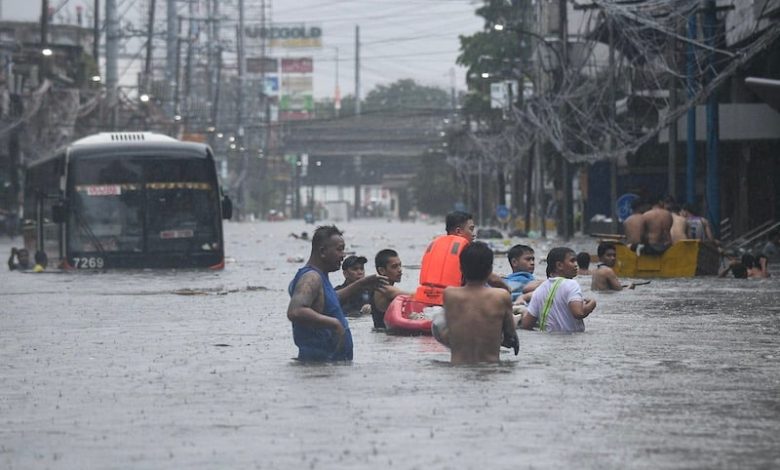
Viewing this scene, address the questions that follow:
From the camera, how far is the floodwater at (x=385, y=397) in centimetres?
952

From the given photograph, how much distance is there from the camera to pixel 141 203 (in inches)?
1516

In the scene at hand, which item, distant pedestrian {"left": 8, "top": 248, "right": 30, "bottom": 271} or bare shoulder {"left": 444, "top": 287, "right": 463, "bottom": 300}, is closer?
bare shoulder {"left": 444, "top": 287, "right": 463, "bottom": 300}

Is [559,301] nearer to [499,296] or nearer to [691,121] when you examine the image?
[499,296]

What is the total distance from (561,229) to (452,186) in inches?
4475

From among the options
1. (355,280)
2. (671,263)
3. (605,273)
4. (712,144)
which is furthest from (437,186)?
(355,280)

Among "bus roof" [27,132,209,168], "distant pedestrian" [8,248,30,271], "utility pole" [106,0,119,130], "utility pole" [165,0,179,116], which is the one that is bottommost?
"distant pedestrian" [8,248,30,271]

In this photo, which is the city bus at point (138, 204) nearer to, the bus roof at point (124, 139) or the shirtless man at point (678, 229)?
the bus roof at point (124, 139)

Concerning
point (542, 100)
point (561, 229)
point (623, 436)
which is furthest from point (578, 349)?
point (561, 229)

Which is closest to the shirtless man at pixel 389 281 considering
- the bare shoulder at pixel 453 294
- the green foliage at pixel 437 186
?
the bare shoulder at pixel 453 294

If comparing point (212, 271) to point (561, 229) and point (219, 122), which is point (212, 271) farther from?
point (219, 122)

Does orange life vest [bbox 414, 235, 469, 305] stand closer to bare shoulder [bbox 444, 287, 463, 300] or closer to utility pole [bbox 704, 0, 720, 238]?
bare shoulder [bbox 444, 287, 463, 300]

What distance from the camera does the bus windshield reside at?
3834cm

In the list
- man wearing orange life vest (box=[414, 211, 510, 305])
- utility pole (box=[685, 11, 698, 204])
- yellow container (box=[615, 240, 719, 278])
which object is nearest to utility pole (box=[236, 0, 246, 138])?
utility pole (box=[685, 11, 698, 204])

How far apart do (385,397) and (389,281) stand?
5545 millimetres
